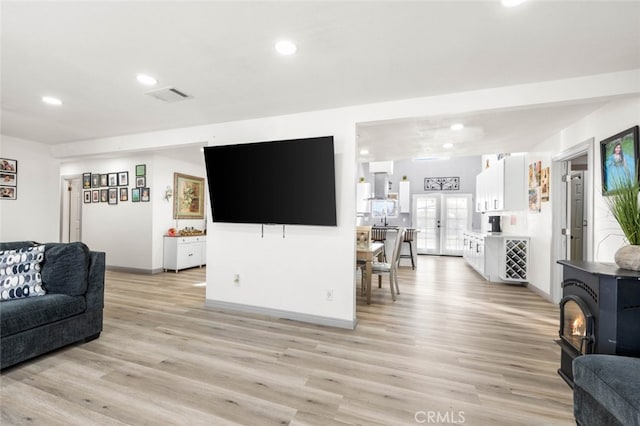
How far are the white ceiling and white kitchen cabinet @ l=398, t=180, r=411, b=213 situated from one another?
237 inches

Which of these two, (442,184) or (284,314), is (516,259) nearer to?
(284,314)

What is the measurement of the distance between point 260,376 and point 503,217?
5930 mm

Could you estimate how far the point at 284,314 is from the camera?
11.1 ft

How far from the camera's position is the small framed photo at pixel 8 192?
4.32 metres

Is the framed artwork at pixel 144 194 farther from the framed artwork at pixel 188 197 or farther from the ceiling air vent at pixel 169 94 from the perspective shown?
the ceiling air vent at pixel 169 94

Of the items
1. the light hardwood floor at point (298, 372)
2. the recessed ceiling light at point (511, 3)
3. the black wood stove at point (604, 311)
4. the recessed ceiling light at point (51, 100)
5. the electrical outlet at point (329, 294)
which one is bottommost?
the light hardwood floor at point (298, 372)

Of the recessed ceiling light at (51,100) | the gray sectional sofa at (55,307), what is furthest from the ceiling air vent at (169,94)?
the gray sectional sofa at (55,307)

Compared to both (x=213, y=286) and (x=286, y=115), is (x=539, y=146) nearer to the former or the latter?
(x=286, y=115)

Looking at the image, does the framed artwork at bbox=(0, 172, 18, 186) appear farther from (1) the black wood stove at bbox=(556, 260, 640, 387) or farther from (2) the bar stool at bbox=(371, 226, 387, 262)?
(1) the black wood stove at bbox=(556, 260, 640, 387)

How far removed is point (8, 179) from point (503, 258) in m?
8.12

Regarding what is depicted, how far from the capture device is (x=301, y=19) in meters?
1.74

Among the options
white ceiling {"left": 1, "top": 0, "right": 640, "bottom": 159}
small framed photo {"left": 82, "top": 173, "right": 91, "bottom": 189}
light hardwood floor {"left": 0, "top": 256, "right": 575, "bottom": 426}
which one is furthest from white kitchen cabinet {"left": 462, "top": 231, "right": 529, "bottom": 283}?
small framed photo {"left": 82, "top": 173, "right": 91, "bottom": 189}

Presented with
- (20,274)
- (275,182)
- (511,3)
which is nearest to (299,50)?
(511,3)

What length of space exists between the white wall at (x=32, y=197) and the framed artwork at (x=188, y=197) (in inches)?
75.5
